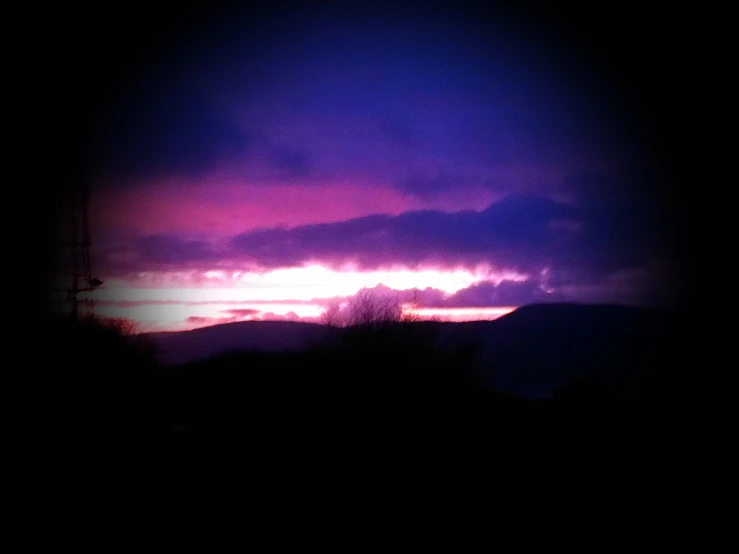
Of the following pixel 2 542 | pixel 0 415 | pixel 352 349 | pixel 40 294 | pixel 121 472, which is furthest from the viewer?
pixel 40 294

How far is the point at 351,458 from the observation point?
12.0 meters

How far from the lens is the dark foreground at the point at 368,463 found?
7.65 metres

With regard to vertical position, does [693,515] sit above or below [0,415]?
below

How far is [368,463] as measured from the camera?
1181 centimetres

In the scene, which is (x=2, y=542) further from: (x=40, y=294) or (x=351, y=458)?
(x=40, y=294)

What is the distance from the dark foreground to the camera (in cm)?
765

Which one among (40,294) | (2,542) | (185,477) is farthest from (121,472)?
(40,294)

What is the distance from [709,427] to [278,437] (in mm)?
8801

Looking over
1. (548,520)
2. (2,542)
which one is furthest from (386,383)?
(2,542)

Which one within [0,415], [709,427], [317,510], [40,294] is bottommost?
[317,510]

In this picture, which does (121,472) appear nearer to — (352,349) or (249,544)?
(249,544)

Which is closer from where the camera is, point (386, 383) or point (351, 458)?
point (351, 458)

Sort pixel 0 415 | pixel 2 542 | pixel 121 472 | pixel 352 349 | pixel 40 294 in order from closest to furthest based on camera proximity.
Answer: pixel 2 542, pixel 121 472, pixel 0 415, pixel 352 349, pixel 40 294

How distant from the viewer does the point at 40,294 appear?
2544 centimetres
